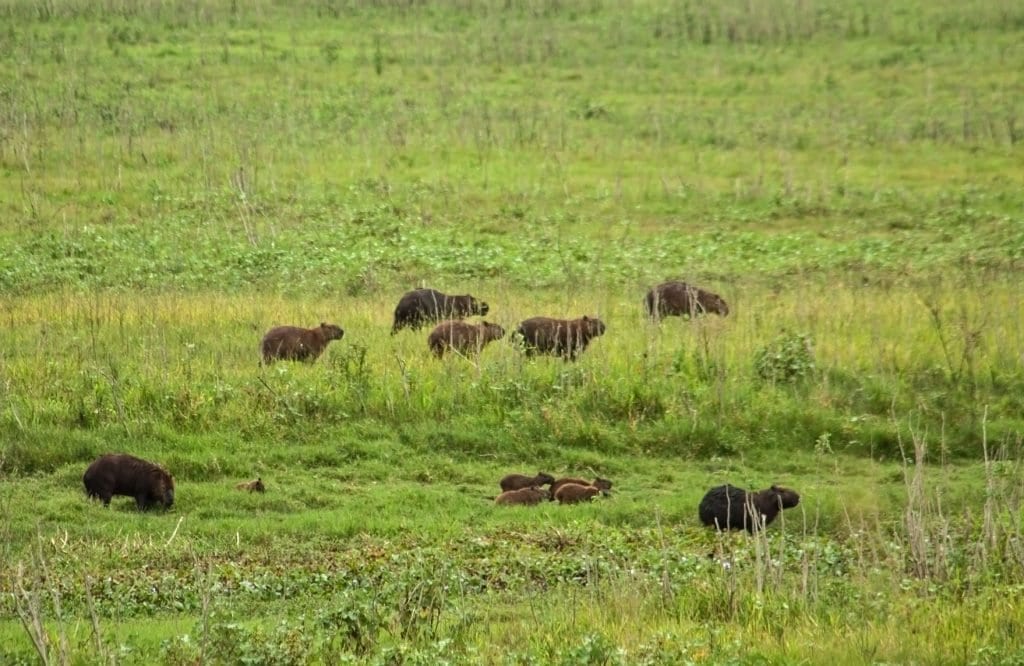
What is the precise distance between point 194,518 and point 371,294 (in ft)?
27.3

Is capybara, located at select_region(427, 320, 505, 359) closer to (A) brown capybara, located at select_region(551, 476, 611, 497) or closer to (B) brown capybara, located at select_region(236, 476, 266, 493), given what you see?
(A) brown capybara, located at select_region(551, 476, 611, 497)

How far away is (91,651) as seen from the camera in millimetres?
6457

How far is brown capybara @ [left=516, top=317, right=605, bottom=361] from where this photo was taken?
13.4 m

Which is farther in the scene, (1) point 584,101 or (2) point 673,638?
(1) point 584,101

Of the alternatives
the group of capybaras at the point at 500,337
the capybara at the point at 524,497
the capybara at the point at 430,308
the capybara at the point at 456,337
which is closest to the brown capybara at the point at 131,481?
the group of capybaras at the point at 500,337

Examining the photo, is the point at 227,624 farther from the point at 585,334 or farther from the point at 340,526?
the point at 585,334

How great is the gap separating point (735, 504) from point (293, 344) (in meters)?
5.38

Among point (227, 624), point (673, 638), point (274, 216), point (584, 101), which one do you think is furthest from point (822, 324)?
point (584, 101)

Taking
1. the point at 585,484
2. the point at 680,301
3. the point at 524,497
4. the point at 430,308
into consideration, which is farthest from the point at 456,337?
the point at 680,301

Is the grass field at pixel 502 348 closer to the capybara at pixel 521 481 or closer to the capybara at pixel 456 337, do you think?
the capybara at pixel 521 481

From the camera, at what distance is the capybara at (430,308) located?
14.9m

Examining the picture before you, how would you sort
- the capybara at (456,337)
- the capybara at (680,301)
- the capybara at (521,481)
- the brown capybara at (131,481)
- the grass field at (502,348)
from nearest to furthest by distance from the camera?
the grass field at (502,348), the brown capybara at (131,481), the capybara at (521,481), the capybara at (456,337), the capybara at (680,301)

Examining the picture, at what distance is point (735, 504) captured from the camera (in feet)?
31.6

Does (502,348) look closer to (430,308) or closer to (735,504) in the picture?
(430,308)
